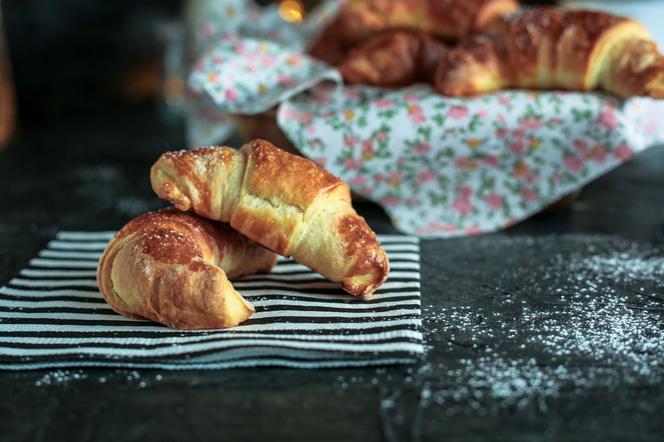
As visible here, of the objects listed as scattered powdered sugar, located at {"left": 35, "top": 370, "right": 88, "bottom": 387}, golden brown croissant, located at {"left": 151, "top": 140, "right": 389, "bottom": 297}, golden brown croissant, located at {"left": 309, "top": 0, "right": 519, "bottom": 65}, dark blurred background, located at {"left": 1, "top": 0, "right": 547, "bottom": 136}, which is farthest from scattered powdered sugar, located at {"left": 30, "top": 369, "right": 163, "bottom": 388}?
dark blurred background, located at {"left": 1, "top": 0, "right": 547, "bottom": 136}

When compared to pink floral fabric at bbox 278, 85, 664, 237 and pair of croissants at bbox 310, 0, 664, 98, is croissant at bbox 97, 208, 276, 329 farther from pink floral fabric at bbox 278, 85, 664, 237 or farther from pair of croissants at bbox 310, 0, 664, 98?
pair of croissants at bbox 310, 0, 664, 98

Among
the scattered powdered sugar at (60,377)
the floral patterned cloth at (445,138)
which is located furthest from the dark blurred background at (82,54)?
the scattered powdered sugar at (60,377)

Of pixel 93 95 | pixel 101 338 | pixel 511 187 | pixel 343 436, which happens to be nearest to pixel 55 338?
pixel 101 338

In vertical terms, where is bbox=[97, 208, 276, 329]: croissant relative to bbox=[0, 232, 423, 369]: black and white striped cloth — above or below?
above

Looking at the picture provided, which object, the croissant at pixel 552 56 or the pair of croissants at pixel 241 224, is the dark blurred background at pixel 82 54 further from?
the pair of croissants at pixel 241 224

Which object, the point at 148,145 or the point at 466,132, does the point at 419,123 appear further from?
the point at 148,145

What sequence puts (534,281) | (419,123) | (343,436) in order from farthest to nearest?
(419,123)
(534,281)
(343,436)
